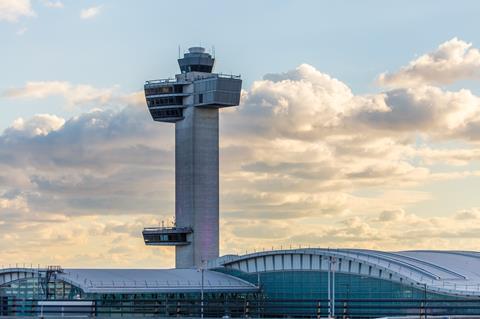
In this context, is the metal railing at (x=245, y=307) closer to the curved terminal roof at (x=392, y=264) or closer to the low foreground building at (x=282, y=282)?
the low foreground building at (x=282, y=282)

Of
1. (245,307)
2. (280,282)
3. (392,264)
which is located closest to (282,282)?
(280,282)

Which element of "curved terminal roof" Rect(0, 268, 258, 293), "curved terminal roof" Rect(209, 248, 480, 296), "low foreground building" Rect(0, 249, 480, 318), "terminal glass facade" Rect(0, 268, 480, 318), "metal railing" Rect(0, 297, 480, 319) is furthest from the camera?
"curved terminal roof" Rect(0, 268, 258, 293)

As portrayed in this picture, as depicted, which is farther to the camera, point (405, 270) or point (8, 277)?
point (8, 277)

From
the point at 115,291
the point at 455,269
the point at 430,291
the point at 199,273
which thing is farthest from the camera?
the point at 199,273

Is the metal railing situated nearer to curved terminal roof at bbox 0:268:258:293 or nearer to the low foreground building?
the low foreground building

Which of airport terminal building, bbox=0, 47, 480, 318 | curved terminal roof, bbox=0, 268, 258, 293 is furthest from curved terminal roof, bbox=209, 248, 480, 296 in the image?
curved terminal roof, bbox=0, 268, 258, 293

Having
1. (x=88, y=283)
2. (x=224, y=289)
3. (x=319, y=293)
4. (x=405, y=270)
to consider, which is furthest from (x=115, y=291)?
(x=405, y=270)

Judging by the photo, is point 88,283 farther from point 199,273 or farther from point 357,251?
point 357,251

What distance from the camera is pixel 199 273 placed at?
16638 cm

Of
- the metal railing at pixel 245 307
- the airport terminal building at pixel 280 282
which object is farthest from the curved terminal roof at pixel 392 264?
the metal railing at pixel 245 307

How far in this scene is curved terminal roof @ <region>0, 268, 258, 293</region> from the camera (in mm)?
151250

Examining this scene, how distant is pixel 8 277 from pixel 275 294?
130 ft

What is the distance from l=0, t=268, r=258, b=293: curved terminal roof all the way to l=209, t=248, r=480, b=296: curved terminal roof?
3.48 meters

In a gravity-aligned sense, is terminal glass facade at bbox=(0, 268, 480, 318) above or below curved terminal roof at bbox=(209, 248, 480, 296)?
below
